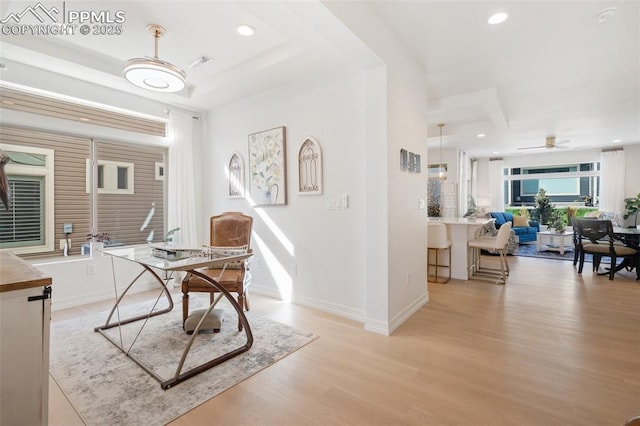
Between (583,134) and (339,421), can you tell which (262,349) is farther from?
(583,134)

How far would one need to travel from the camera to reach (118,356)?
2.31 m

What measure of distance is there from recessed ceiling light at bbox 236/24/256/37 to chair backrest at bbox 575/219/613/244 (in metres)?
5.77

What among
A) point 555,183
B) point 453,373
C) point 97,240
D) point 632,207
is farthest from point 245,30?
point 555,183

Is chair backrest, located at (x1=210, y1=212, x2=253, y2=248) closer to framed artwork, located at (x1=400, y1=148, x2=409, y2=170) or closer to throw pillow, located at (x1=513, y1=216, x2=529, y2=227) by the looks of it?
framed artwork, located at (x1=400, y1=148, x2=409, y2=170)

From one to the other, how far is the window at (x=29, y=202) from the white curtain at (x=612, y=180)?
12.1 metres

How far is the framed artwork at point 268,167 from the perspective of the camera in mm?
3650

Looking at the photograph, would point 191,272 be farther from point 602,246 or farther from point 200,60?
point 602,246

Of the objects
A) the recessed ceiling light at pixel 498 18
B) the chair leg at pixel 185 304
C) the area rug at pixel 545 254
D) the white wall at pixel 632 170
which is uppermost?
the recessed ceiling light at pixel 498 18

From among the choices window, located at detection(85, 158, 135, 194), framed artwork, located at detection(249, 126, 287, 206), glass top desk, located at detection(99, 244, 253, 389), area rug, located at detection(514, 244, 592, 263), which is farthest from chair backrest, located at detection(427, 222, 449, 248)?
window, located at detection(85, 158, 135, 194)

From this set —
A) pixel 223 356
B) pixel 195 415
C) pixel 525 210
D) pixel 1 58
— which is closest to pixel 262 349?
pixel 223 356

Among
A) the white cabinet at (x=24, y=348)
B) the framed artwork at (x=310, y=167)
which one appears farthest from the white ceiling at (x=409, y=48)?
the white cabinet at (x=24, y=348)

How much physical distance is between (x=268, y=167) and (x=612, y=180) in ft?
31.8

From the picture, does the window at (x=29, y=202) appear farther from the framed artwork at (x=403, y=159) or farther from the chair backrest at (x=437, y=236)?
the chair backrest at (x=437, y=236)

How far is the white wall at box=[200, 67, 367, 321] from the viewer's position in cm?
308
